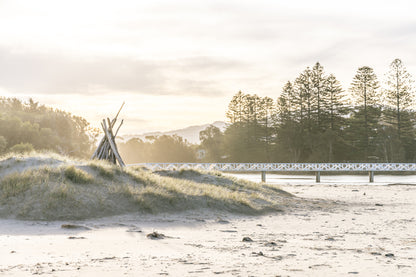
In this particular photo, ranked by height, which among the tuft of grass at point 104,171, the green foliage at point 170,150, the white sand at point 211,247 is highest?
the green foliage at point 170,150

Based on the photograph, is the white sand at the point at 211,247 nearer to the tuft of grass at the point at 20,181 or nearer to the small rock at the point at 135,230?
the small rock at the point at 135,230

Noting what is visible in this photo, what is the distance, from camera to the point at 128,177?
1655cm

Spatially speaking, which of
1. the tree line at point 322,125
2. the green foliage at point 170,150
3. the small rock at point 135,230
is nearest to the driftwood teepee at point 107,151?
the small rock at point 135,230

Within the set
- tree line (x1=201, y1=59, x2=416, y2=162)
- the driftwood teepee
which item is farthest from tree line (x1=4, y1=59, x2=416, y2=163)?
the driftwood teepee

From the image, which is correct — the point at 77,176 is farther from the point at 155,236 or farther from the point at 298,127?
the point at 298,127

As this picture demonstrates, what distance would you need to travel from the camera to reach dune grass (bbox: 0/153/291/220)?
12672mm

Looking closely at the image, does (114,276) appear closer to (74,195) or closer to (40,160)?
(74,195)

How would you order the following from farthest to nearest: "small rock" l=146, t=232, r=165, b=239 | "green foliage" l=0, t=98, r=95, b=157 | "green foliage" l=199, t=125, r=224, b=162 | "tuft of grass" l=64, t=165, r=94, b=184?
"green foliage" l=199, t=125, r=224, b=162 < "green foliage" l=0, t=98, r=95, b=157 < "tuft of grass" l=64, t=165, r=94, b=184 < "small rock" l=146, t=232, r=165, b=239

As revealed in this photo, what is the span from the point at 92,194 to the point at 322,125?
194 feet

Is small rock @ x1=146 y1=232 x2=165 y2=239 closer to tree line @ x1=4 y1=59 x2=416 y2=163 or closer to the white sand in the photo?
the white sand

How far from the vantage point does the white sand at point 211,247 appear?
7180mm

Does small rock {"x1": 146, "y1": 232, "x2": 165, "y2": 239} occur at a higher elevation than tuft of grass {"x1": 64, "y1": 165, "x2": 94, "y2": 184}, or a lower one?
lower

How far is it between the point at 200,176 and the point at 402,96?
4715 cm

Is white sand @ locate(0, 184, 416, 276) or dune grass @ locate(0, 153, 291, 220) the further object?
dune grass @ locate(0, 153, 291, 220)
